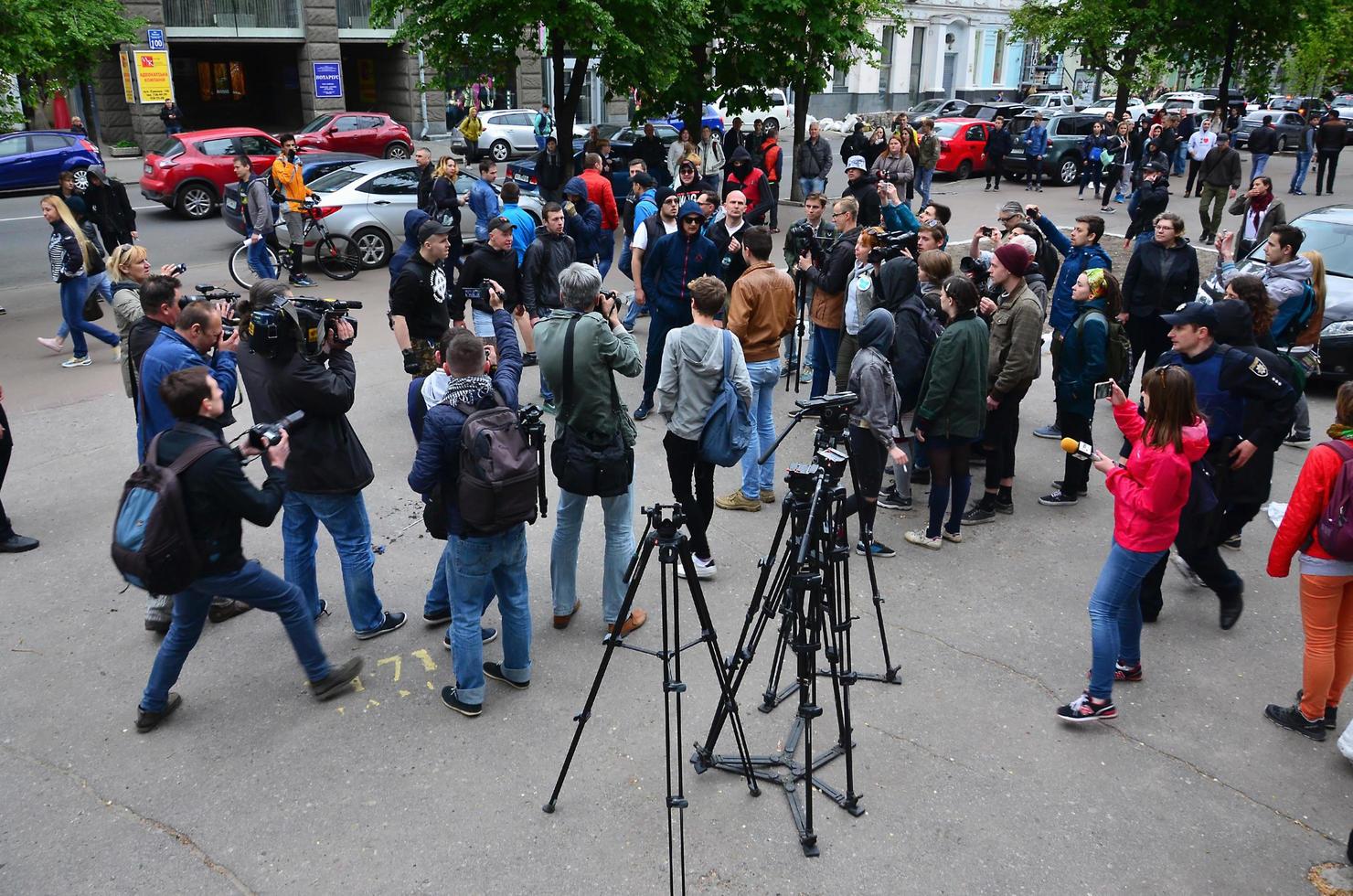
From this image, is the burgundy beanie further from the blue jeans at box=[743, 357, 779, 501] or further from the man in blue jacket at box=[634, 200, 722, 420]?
the man in blue jacket at box=[634, 200, 722, 420]

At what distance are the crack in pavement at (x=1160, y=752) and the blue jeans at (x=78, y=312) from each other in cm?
856

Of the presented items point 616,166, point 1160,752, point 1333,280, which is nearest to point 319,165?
point 616,166

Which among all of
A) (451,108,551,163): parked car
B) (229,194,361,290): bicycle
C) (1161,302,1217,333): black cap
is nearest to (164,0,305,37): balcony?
(451,108,551,163): parked car

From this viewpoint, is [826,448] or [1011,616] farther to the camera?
[1011,616]

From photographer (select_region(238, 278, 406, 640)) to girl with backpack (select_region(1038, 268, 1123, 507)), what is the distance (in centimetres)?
452

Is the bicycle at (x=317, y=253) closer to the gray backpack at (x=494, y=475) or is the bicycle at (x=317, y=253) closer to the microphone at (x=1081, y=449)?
the gray backpack at (x=494, y=475)

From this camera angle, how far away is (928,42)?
4869 centimetres

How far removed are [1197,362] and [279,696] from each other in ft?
17.2

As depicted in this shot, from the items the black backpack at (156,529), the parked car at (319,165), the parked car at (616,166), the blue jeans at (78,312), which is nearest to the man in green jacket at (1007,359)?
the black backpack at (156,529)

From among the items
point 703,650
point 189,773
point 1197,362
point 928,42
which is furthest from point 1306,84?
point 189,773

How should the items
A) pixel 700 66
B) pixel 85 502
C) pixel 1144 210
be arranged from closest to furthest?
pixel 85 502, pixel 1144 210, pixel 700 66

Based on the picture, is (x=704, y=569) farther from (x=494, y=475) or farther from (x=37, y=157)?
(x=37, y=157)

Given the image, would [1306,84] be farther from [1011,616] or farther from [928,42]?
[1011,616]

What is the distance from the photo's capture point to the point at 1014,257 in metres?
6.70
